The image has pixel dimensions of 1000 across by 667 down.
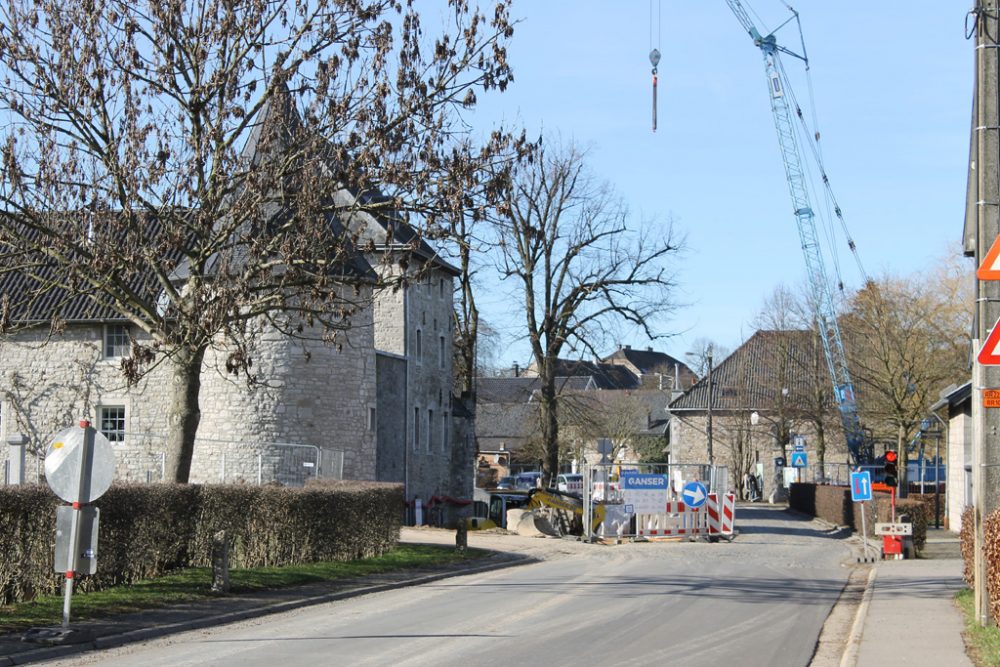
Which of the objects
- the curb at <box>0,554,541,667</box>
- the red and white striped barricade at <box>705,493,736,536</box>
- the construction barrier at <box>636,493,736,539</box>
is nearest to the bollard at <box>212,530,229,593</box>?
the curb at <box>0,554,541,667</box>

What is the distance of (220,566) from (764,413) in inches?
2210

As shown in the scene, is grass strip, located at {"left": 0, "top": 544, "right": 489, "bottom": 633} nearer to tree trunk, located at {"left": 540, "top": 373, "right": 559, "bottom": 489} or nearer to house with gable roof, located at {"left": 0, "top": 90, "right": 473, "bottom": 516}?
house with gable roof, located at {"left": 0, "top": 90, "right": 473, "bottom": 516}

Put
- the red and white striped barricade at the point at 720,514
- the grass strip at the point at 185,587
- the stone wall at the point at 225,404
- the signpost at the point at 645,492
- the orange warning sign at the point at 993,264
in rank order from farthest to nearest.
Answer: the stone wall at the point at 225,404 < the red and white striped barricade at the point at 720,514 < the signpost at the point at 645,492 < the grass strip at the point at 185,587 < the orange warning sign at the point at 993,264

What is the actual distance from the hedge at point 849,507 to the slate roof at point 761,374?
1042 centimetres

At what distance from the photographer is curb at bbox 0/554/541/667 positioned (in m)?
11.6

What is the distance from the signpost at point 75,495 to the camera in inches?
492

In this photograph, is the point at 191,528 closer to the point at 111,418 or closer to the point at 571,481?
the point at 111,418

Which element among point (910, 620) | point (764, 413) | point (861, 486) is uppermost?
point (764, 413)

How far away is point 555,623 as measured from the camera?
14.3m

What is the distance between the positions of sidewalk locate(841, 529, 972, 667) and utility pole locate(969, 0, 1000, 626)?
2.72 ft

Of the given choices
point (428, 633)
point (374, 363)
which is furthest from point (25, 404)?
point (428, 633)

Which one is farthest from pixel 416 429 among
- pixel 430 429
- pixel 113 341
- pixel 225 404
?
pixel 113 341

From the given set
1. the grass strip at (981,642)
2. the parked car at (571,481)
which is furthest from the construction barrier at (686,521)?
the parked car at (571,481)

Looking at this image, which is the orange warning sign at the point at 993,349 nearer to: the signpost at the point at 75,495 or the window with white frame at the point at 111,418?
the signpost at the point at 75,495
